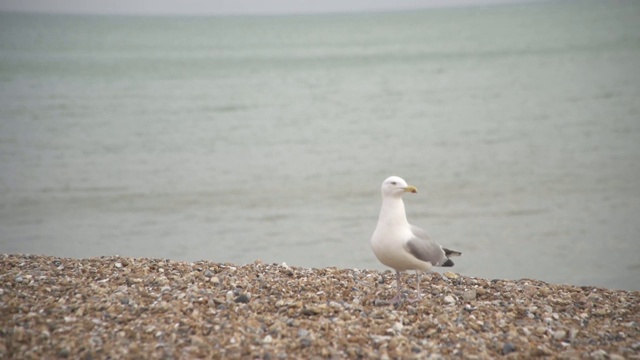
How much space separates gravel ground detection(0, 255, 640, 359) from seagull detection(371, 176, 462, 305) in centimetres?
31

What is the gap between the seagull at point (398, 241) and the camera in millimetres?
5535

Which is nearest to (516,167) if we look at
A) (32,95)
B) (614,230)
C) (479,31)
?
(614,230)

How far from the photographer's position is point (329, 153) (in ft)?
65.7

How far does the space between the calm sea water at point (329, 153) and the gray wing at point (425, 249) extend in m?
4.63

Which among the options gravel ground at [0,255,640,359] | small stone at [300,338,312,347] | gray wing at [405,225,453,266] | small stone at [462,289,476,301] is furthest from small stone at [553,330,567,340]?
small stone at [300,338,312,347]

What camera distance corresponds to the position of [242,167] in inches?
728

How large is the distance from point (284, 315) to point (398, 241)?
0.98 m

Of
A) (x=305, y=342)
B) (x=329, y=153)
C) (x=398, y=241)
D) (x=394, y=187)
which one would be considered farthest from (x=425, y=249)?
(x=329, y=153)

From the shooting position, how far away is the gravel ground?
4.68m

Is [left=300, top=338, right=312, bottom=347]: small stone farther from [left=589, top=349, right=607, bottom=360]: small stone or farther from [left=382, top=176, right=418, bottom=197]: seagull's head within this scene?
[left=589, top=349, right=607, bottom=360]: small stone

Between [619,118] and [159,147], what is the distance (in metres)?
13.4

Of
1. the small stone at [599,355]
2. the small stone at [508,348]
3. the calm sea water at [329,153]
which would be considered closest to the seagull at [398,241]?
the small stone at [508,348]

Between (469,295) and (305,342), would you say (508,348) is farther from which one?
(305,342)

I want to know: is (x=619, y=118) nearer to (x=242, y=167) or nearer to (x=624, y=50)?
(x=242, y=167)
